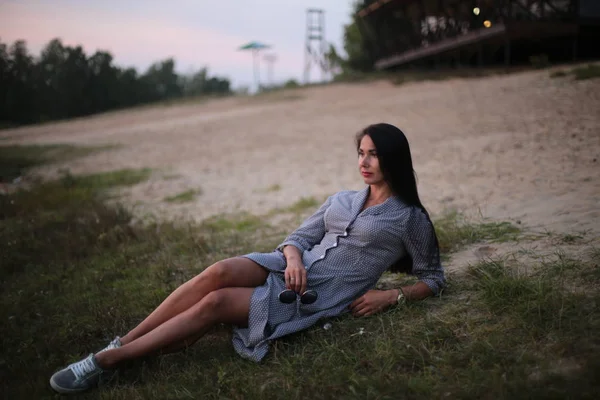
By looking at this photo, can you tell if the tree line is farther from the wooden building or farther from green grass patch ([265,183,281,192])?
the wooden building

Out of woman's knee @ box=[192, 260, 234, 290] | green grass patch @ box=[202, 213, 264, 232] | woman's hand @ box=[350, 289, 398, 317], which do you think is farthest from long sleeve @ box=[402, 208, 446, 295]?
green grass patch @ box=[202, 213, 264, 232]

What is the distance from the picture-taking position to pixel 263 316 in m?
2.72

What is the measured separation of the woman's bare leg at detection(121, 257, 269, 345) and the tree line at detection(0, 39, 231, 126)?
1751cm

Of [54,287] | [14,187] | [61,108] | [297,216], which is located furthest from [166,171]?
[61,108]

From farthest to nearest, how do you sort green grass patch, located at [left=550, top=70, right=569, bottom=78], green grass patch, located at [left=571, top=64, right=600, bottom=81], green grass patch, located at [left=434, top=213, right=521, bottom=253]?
green grass patch, located at [left=550, top=70, right=569, bottom=78], green grass patch, located at [left=571, top=64, right=600, bottom=81], green grass patch, located at [left=434, top=213, right=521, bottom=253]

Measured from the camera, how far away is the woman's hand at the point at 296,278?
2.76 meters

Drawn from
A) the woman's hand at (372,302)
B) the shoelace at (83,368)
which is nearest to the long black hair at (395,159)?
the woman's hand at (372,302)

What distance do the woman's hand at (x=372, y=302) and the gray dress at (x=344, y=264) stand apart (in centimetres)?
5

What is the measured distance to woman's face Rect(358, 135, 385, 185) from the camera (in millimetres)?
2886

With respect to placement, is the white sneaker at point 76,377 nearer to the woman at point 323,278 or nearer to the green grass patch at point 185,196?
the woman at point 323,278

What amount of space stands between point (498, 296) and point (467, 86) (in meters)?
11.7

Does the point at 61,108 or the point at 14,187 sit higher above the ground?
the point at 61,108

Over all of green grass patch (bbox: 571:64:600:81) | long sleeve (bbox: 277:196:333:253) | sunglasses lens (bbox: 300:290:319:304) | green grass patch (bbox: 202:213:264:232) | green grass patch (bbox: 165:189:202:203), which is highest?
green grass patch (bbox: 571:64:600:81)

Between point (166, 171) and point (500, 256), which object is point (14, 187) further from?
point (500, 256)
